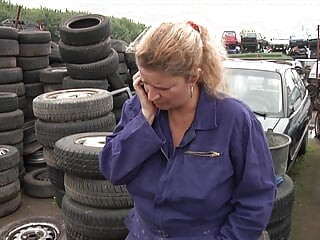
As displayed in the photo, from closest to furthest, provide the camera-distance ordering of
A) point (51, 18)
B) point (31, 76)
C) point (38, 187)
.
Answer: point (38, 187) < point (31, 76) < point (51, 18)

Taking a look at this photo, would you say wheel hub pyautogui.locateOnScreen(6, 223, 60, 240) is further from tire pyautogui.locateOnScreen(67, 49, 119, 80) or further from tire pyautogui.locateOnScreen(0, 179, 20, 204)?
tire pyautogui.locateOnScreen(67, 49, 119, 80)

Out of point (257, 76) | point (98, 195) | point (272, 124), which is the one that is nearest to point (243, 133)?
point (98, 195)

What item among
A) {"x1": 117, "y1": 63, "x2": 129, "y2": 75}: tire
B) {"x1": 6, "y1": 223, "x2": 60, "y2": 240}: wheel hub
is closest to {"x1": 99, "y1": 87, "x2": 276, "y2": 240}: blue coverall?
{"x1": 6, "y1": 223, "x2": 60, "y2": 240}: wheel hub

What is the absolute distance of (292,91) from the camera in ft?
17.5

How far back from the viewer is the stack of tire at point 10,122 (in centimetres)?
535

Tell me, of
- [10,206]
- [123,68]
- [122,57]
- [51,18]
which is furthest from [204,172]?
[51,18]

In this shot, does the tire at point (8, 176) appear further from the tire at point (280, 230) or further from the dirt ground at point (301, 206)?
the tire at point (280, 230)

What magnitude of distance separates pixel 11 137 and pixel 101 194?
254cm

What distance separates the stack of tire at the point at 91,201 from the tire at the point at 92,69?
301cm

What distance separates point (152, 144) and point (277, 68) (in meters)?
4.15

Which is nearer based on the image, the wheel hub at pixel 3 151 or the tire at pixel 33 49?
the wheel hub at pixel 3 151

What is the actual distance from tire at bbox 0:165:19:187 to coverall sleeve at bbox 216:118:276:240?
12.2 feet

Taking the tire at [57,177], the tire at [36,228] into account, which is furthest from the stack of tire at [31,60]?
the tire at [36,228]

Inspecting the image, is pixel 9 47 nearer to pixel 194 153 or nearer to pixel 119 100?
pixel 119 100
